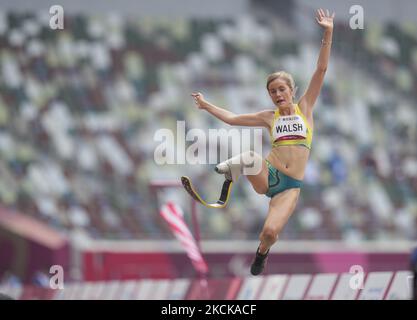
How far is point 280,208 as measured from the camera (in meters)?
7.67

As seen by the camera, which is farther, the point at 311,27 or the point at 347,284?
the point at 311,27

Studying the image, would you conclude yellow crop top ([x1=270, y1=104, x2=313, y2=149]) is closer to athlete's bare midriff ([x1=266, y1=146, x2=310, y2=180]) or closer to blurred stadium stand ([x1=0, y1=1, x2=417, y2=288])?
athlete's bare midriff ([x1=266, y1=146, x2=310, y2=180])

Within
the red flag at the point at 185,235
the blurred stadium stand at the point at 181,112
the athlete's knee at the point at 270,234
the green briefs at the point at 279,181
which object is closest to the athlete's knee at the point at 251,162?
the green briefs at the point at 279,181

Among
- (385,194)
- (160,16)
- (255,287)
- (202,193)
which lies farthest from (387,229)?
(255,287)

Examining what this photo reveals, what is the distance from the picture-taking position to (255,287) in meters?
9.88

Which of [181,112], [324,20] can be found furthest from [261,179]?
[181,112]

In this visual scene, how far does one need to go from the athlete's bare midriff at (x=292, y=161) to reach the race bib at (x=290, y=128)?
0.29 feet

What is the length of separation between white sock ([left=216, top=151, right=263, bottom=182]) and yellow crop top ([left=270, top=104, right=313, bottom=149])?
28 cm

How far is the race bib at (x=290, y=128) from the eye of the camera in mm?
7781

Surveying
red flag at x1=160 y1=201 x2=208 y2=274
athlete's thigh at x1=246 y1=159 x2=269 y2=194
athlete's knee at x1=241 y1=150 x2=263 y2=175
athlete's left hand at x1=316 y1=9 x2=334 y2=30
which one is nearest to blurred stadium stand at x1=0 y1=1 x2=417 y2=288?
red flag at x1=160 y1=201 x2=208 y2=274

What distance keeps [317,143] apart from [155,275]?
19.5 ft

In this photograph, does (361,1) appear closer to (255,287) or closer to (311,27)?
(311,27)

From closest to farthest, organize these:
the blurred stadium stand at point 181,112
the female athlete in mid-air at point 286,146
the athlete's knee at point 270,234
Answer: the athlete's knee at point 270,234, the female athlete in mid-air at point 286,146, the blurred stadium stand at point 181,112

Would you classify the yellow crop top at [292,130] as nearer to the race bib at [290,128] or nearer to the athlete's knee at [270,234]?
the race bib at [290,128]
